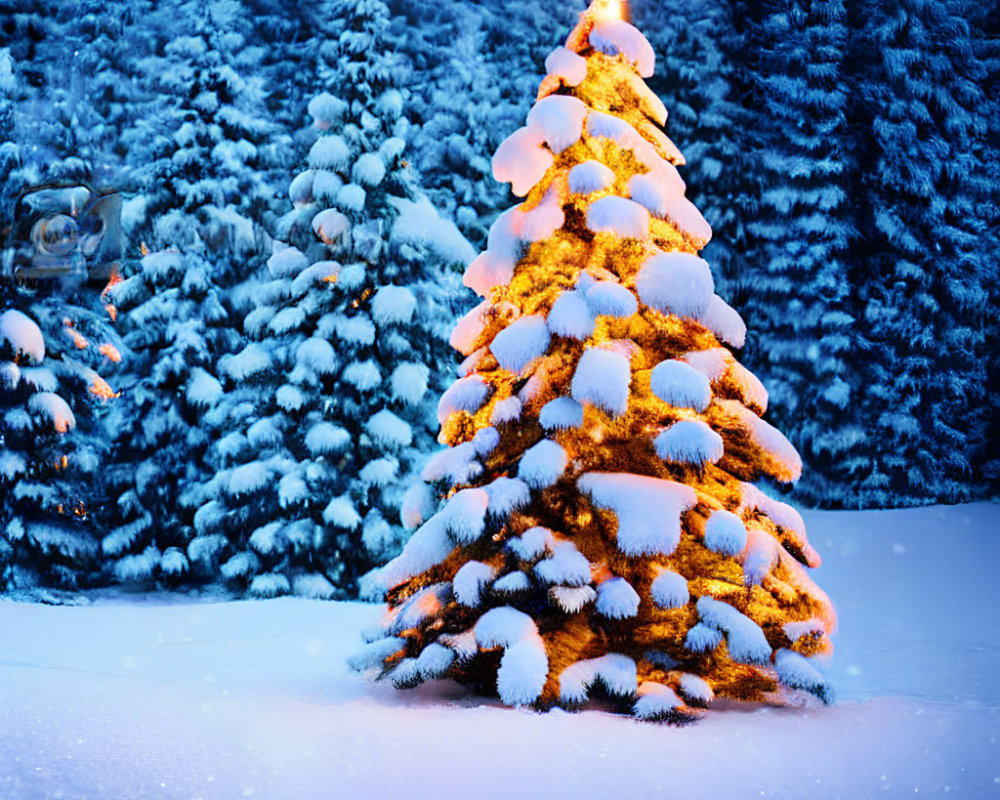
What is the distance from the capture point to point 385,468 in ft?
40.4

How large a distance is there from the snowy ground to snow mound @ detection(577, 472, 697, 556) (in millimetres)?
877

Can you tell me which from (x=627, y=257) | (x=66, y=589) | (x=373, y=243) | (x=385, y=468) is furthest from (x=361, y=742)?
(x=66, y=589)

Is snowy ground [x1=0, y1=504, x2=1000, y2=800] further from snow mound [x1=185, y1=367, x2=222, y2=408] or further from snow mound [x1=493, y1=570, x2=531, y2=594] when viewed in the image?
snow mound [x1=185, y1=367, x2=222, y2=408]

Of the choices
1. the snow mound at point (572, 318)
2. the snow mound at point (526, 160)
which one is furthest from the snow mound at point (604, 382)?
the snow mound at point (526, 160)

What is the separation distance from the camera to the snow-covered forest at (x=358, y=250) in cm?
1252

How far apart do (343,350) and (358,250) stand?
1345mm

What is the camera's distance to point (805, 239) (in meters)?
16.5

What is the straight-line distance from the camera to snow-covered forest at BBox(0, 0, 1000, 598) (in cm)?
1252

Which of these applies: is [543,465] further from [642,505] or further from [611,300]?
[611,300]

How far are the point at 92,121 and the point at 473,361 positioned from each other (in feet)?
51.0

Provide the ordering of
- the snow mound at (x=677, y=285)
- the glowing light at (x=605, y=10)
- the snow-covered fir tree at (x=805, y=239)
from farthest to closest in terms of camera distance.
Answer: the snow-covered fir tree at (x=805, y=239) < the glowing light at (x=605, y=10) < the snow mound at (x=677, y=285)

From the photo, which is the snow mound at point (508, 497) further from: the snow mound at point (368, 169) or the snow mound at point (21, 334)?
the snow mound at point (21, 334)

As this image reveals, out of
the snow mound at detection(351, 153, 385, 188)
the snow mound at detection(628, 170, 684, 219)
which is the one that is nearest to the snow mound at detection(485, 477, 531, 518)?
the snow mound at detection(628, 170, 684, 219)

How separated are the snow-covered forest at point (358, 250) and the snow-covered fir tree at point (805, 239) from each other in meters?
0.05
